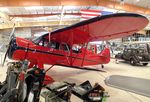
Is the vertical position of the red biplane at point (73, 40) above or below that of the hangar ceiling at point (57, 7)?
below

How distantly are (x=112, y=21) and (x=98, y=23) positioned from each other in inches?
14.4

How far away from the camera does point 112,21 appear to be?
151 inches

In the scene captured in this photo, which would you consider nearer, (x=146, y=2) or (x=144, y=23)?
(x=144, y=23)

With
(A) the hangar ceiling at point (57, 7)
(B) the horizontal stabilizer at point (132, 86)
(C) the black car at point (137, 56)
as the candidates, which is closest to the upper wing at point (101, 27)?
(B) the horizontal stabilizer at point (132, 86)

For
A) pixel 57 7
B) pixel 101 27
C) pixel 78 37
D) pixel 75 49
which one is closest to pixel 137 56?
pixel 75 49

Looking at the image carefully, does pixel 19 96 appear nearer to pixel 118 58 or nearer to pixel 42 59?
pixel 42 59

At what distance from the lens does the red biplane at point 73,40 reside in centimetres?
389

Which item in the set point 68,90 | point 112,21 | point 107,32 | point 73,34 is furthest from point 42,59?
point 68,90

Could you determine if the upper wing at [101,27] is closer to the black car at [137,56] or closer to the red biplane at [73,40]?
the red biplane at [73,40]

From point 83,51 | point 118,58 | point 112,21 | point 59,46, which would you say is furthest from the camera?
point 118,58

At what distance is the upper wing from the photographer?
12.0 ft

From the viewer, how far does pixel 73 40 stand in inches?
226

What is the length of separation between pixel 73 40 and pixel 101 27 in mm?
1590

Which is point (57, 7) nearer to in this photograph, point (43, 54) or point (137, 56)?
point (137, 56)
